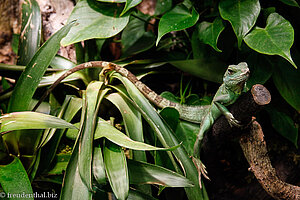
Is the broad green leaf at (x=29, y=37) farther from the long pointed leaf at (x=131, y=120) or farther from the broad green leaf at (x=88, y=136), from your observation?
the long pointed leaf at (x=131, y=120)

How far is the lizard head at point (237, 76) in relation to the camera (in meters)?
1.36

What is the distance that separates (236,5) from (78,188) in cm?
138

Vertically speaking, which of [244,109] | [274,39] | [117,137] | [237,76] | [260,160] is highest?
[274,39]

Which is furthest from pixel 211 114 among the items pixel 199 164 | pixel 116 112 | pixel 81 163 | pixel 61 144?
pixel 61 144

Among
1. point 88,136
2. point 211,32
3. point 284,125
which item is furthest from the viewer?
point 284,125

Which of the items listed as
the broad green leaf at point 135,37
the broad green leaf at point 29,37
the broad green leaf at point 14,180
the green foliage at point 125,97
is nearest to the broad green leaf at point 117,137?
the green foliage at point 125,97

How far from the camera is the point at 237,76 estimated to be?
1378 millimetres

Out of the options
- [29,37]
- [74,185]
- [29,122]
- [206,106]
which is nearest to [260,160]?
[206,106]

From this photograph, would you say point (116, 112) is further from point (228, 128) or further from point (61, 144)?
point (228, 128)

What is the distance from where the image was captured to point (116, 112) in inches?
73.8

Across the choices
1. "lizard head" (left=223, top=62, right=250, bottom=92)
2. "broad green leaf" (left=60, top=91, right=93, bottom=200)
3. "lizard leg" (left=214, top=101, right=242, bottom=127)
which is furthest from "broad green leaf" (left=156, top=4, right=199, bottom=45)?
"broad green leaf" (left=60, top=91, right=93, bottom=200)

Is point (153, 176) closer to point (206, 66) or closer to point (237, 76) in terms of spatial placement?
point (237, 76)

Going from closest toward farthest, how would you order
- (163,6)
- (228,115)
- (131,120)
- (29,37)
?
(228,115) → (131,120) → (29,37) → (163,6)

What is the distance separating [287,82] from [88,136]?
4.66 ft
